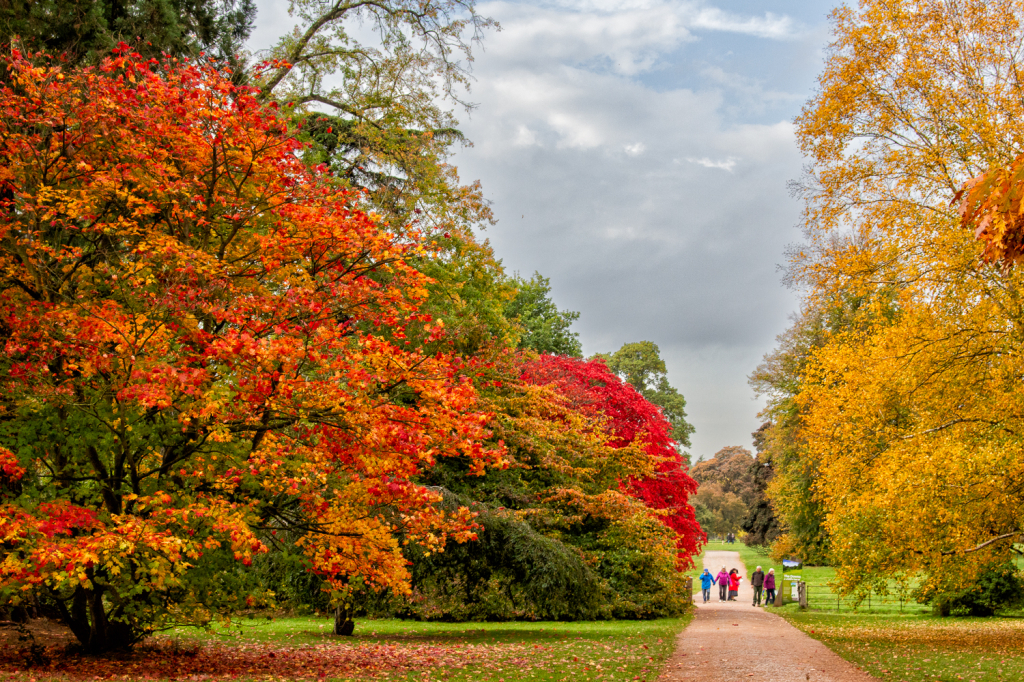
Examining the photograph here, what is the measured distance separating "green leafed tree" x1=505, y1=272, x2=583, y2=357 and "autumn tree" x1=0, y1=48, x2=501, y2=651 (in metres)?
26.8

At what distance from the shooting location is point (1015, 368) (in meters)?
12.4

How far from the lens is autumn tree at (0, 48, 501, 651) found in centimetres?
770

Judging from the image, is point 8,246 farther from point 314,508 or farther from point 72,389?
point 314,508

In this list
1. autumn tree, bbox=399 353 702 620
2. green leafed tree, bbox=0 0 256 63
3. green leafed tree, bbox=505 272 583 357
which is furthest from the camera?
green leafed tree, bbox=505 272 583 357

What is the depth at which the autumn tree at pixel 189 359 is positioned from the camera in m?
7.70

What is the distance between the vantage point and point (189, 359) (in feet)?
27.0

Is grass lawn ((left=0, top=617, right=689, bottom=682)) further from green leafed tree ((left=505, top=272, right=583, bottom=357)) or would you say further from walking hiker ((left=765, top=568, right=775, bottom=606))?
green leafed tree ((left=505, top=272, right=583, bottom=357))

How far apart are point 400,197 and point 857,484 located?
12848 millimetres

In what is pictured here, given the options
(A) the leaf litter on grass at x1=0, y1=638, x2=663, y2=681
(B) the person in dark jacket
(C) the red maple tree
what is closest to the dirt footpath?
(A) the leaf litter on grass at x1=0, y1=638, x2=663, y2=681

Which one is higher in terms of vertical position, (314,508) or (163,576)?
(314,508)

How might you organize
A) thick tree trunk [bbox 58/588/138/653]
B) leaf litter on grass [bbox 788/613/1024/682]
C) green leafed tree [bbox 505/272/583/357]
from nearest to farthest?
thick tree trunk [bbox 58/588/138/653]
leaf litter on grass [bbox 788/613/1024/682]
green leafed tree [bbox 505/272/583/357]

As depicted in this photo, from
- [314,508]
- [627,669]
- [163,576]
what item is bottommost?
[627,669]

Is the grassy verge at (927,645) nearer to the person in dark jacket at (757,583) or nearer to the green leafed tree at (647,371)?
the person in dark jacket at (757,583)

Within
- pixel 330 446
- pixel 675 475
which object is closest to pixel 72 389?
pixel 330 446
